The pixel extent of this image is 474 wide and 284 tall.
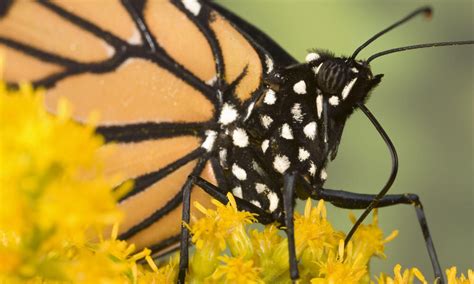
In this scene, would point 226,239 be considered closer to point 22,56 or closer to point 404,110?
point 22,56

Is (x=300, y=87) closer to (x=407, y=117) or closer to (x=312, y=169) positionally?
(x=312, y=169)

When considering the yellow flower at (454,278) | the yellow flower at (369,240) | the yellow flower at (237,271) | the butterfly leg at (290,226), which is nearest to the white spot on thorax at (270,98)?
the butterfly leg at (290,226)

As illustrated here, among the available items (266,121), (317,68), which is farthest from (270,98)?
(317,68)

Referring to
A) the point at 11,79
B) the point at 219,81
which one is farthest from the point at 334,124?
the point at 11,79

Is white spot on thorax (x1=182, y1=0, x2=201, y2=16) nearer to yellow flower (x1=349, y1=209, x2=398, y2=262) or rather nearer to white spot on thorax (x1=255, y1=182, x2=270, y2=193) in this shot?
white spot on thorax (x1=255, y1=182, x2=270, y2=193)

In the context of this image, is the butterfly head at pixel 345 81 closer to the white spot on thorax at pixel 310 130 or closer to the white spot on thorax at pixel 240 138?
the white spot on thorax at pixel 310 130

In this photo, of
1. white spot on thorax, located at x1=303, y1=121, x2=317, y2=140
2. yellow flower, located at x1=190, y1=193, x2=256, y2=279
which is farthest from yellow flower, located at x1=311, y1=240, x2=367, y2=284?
white spot on thorax, located at x1=303, y1=121, x2=317, y2=140
